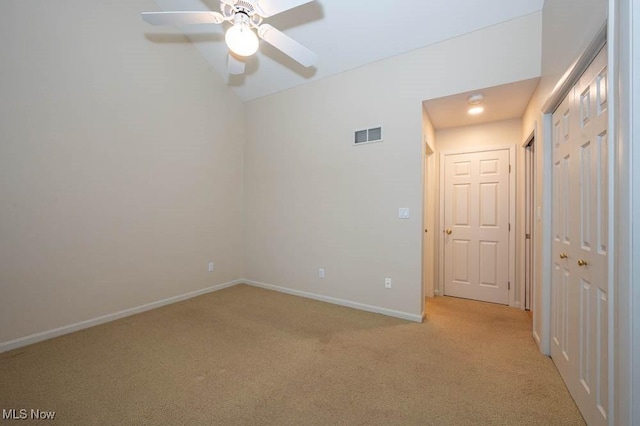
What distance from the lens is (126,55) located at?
3.08 metres

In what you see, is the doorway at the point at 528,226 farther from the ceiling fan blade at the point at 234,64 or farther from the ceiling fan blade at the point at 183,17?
the ceiling fan blade at the point at 183,17

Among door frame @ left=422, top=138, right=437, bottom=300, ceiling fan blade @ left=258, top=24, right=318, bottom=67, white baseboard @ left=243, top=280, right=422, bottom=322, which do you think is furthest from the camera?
door frame @ left=422, top=138, right=437, bottom=300

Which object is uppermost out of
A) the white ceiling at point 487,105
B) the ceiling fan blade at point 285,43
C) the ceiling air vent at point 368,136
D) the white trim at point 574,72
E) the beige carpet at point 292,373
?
the ceiling fan blade at point 285,43

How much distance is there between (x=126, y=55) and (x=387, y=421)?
429cm

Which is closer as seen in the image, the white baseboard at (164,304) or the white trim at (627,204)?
the white trim at (627,204)

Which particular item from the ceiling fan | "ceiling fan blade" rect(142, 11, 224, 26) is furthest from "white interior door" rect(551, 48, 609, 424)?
"ceiling fan blade" rect(142, 11, 224, 26)

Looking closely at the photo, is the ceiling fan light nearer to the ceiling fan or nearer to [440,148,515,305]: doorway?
the ceiling fan

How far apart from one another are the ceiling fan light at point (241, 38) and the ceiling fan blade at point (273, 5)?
0.52ft

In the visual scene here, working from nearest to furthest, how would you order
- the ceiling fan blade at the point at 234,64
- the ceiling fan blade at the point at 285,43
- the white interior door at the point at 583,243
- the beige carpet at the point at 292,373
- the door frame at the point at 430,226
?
1. the white interior door at the point at 583,243
2. the beige carpet at the point at 292,373
3. the ceiling fan blade at the point at 285,43
4. the ceiling fan blade at the point at 234,64
5. the door frame at the point at 430,226

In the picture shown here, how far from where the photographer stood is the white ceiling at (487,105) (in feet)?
8.63

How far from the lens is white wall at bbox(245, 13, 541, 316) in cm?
269

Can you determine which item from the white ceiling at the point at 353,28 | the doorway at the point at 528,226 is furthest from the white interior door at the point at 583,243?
the doorway at the point at 528,226

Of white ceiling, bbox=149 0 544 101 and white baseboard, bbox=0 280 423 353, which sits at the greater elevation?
white ceiling, bbox=149 0 544 101

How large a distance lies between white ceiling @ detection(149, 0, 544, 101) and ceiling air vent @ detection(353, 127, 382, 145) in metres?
0.83
